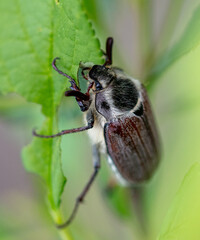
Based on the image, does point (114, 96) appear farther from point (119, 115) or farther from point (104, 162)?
point (104, 162)

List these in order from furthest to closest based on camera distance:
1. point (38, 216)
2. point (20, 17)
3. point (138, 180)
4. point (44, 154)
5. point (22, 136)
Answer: point (22, 136) < point (38, 216) < point (138, 180) < point (44, 154) < point (20, 17)

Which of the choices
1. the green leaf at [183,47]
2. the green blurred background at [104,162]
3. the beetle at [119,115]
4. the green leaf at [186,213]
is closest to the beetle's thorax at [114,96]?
the beetle at [119,115]

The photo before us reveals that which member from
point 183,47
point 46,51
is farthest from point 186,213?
point 183,47

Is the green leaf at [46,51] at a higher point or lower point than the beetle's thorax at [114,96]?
higher

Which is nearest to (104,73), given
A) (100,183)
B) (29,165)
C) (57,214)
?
(29,165)

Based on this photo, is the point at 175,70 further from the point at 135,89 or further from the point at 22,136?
the point at 22,136

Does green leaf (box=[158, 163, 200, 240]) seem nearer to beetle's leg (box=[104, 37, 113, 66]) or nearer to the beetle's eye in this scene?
the beetle's eye

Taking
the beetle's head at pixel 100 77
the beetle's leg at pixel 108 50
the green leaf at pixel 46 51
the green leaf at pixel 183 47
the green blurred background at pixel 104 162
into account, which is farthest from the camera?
the green blurred background at pixel 104 162

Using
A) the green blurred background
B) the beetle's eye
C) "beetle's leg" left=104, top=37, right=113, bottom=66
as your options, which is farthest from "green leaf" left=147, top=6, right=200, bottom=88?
the beetle's eye

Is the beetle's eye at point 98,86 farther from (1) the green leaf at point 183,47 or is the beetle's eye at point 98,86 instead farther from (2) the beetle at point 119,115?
(1) the green leaf at point 183,47
